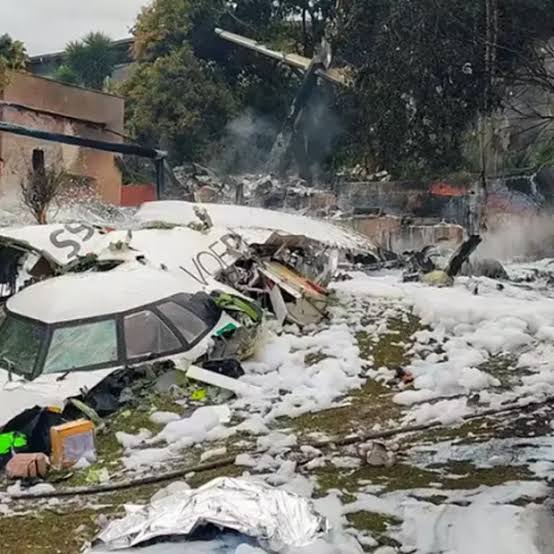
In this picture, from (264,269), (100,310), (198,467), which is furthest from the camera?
(264,269)

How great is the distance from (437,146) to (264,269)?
578 centimetres

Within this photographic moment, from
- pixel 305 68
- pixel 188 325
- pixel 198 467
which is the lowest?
pixel 198 467

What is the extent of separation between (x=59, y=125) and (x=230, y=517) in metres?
21.3

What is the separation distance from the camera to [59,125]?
79.4 ft

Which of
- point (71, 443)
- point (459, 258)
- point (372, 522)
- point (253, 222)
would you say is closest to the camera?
point (372, 522)

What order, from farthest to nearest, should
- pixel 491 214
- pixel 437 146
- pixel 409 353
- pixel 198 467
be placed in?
pixel 491 214 < pixel 409 353 < pixel 437 146 < pixel 198 467

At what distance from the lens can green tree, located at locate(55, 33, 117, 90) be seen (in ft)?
127

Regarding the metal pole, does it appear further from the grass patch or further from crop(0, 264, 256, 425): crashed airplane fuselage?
the grass patch

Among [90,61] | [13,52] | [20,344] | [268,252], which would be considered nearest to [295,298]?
[268,252]

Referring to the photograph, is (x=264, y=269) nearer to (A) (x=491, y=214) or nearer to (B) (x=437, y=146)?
(B) (x=437, y=146)

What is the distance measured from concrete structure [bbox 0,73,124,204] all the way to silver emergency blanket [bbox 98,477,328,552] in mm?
18872

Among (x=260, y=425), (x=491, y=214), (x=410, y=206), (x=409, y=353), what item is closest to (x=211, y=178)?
(x=410, y=206)

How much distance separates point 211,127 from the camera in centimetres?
3138

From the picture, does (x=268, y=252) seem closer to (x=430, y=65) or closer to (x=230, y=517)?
(x=430, y=65)
